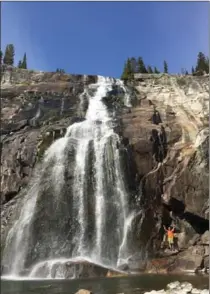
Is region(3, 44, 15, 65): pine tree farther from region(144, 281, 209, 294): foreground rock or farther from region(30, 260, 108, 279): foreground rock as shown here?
region(144, 281, 209, 294): foreground rock

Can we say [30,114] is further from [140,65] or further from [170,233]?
[140,65]

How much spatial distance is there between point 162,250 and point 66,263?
8089mm

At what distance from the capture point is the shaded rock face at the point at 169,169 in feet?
91.3

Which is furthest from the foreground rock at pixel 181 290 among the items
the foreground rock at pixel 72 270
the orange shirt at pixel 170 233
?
the orange shirt at pixel 170 233

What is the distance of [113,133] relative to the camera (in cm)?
3200

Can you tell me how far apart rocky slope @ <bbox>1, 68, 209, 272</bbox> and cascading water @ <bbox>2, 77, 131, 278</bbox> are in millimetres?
1172

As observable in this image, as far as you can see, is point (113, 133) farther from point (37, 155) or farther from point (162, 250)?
point (162, 250)

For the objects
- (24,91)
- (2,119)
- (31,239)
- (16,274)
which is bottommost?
(16,274)

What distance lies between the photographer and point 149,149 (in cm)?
3102

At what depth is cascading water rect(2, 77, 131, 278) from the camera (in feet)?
82.4

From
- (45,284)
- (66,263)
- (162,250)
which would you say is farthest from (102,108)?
(45,284)

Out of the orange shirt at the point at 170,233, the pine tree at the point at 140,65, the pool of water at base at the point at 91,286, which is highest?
the pine tree at the point at 140,65

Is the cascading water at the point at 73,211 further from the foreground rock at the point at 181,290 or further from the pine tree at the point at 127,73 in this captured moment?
the pine tree at the point at 127,73

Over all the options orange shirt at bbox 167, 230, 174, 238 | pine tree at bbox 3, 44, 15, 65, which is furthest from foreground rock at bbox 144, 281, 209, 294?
pine tree at bbox 3, 44, 15, 65
